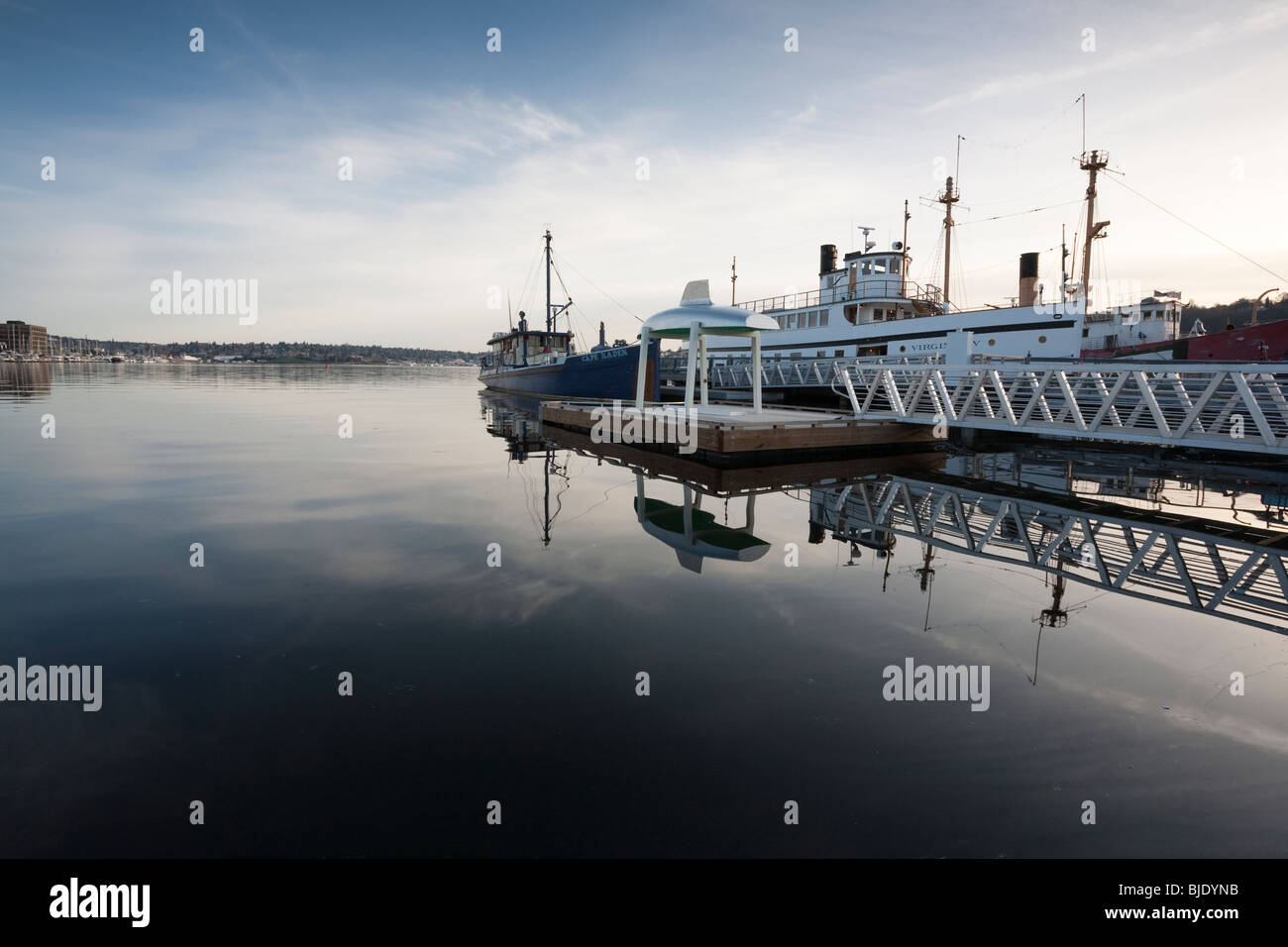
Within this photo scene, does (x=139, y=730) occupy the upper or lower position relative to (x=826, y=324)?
lower

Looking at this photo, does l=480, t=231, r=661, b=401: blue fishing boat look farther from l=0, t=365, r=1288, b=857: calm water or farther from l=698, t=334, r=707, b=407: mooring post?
l=0, t=365, r=1288, b=857: calm water

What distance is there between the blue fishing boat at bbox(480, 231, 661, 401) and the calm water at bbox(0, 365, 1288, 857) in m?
17.4

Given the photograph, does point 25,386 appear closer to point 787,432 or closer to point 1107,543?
point 787,432

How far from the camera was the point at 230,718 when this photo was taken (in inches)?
160

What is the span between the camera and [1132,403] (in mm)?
17641

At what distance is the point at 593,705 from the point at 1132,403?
1980 cm

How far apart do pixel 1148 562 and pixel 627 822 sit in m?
7.77

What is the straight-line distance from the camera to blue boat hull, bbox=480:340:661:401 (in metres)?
31.5

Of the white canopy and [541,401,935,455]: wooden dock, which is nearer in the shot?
[541,401,935,455]: wooden dock

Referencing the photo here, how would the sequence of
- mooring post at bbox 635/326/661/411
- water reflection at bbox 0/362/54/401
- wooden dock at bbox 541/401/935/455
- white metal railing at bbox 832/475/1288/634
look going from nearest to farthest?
white metal railing at bbox 832/475/1288/634
wooden dock at bbox 541/401/935/455
mooring post at bbox 635/326/661/411
water reflection at bbox 0/362/54/401

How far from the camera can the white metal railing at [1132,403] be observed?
11.5 m

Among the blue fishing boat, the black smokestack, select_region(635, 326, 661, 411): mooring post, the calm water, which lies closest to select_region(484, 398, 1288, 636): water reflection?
the calm water

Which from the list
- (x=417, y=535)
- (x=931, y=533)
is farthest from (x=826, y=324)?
(x=417, y=535)

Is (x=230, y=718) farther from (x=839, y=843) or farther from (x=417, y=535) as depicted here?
(x=417, y=535)
